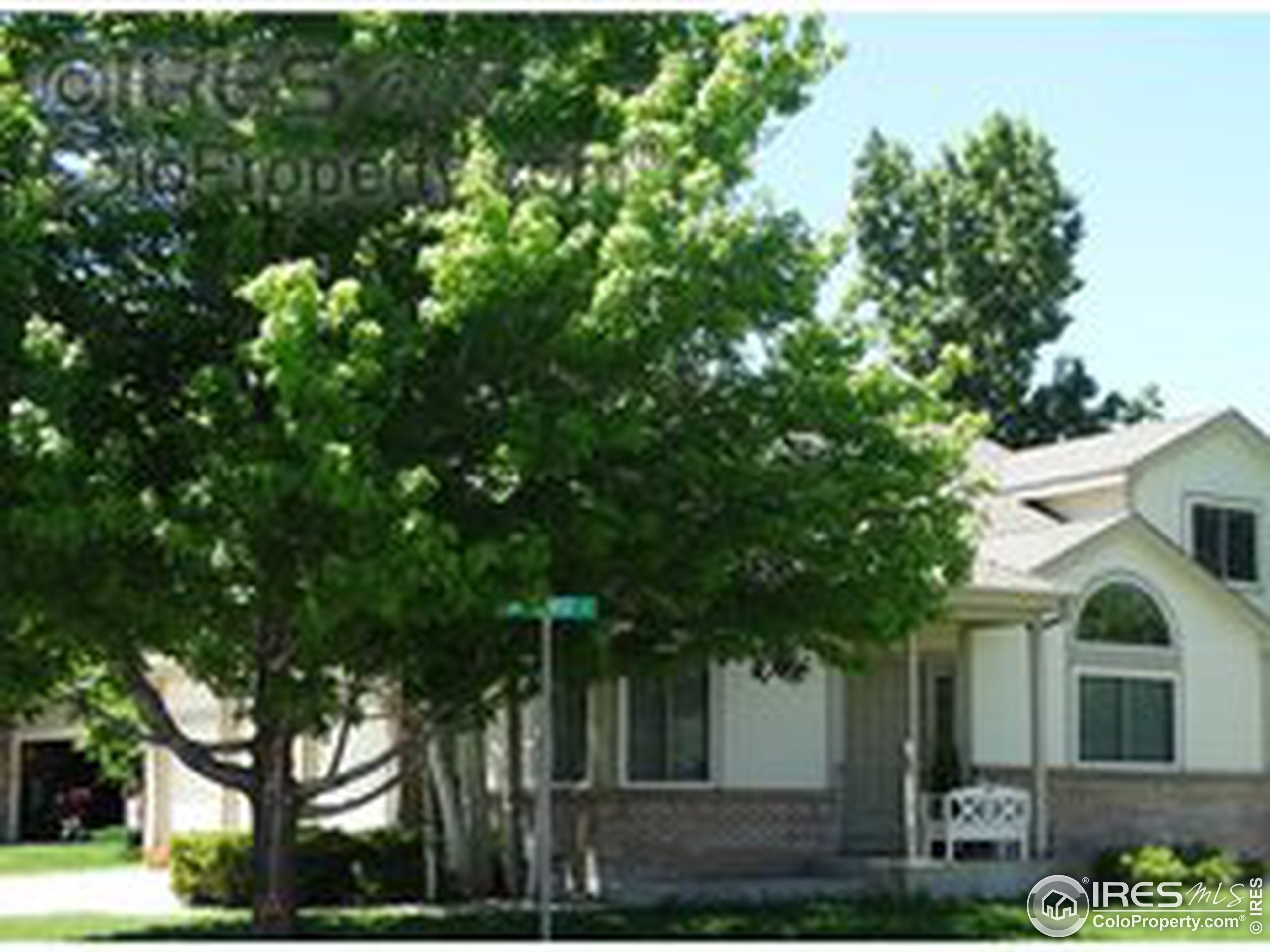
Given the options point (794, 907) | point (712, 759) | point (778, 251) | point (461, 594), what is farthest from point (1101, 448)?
point (461, 594)

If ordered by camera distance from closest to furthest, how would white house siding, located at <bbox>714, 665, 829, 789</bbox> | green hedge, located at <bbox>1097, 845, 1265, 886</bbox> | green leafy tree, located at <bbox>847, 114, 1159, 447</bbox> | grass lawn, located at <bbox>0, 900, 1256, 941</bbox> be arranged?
1. grass lawn, located at <bbox>0, 900, 1256, 941</bbox>
2. white house siding, located at <bbox>714, 665, 829, 789</bbox>
3. green hedge, located at <bbox>1097, 845, 1265, 886</bbox>
4. green leafy tree, located at <bbox>847, 114, 1159, 447</bbox>

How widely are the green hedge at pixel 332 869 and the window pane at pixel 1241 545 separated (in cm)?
1560

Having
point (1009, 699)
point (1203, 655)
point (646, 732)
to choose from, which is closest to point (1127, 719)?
point (1203, 655)

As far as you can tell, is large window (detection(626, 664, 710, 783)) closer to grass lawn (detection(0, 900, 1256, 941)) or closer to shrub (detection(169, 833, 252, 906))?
grass lawn (detection(0, 900, 1256, 941))

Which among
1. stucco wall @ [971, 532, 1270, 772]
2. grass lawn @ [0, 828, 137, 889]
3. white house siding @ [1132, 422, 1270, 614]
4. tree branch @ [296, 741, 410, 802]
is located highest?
white house siding @ [1132, 422, 1270, 614]

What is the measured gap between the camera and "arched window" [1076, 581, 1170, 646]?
1107 inches

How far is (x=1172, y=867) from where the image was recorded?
82.5 feet

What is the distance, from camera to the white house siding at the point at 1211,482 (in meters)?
32.9

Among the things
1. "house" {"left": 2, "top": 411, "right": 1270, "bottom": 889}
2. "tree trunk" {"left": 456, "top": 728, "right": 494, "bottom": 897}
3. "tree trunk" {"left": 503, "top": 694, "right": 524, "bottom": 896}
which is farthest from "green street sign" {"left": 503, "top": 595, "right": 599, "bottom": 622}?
"tree trunk" {"left": 456, "top": 728, "right": 494, "bottom": 897}

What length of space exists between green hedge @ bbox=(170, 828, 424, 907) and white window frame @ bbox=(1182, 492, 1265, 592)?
14.8 meters

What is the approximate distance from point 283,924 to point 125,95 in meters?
7.53

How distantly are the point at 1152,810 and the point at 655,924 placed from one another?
10.7 meters

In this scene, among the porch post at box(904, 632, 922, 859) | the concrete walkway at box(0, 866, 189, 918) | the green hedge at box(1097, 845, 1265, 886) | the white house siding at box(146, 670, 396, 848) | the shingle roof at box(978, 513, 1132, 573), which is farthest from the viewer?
the shingle roof at box(978, 513, 1132, 573)

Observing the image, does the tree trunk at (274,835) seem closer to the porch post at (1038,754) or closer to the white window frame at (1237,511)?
the porch post at (1038,754)
